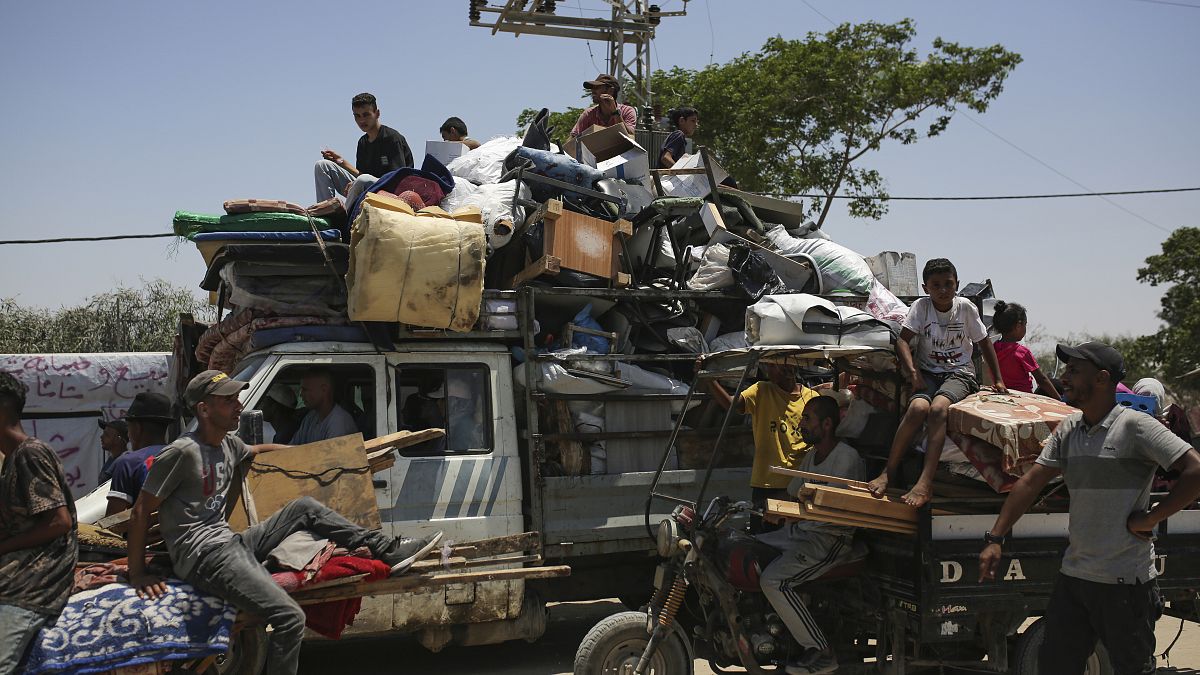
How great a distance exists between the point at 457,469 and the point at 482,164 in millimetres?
2542

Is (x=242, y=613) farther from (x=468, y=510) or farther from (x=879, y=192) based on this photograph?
(x=879, y=192)

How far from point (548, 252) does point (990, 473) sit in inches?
116

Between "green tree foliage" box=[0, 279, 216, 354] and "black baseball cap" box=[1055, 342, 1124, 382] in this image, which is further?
"green tree foliage" box=[0, 279, 216, 354]

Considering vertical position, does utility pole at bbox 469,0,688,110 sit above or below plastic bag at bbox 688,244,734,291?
above

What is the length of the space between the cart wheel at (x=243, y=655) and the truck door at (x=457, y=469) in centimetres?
104

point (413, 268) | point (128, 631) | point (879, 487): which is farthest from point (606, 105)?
point (128, 631)

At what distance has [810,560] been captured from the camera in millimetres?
5102

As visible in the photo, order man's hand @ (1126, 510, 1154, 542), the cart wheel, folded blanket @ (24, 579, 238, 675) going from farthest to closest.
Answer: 1. the cart wheel
2. man's hand @ (1126, 510, 1154, 542)
3. folded blanket @ (24, 579, 238, 675)

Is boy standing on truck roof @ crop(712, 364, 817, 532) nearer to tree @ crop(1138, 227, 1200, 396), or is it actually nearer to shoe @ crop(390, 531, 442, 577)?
shoe @ crop(390, 531, 442, 577)

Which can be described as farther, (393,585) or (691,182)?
(691,182)

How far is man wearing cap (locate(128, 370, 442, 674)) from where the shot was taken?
4.14 metres

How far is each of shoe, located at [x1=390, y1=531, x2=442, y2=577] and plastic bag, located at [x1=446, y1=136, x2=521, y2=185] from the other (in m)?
3.29

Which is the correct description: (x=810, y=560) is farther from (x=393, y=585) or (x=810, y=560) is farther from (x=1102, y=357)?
(x=393, y=585)

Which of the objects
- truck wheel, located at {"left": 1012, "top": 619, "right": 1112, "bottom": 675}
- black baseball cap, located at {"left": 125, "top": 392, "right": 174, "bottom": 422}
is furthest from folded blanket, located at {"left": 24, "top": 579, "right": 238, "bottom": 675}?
truck wheel, located at {"left": 1012, "top": 619, "right": 1112, "bottom": 675}
